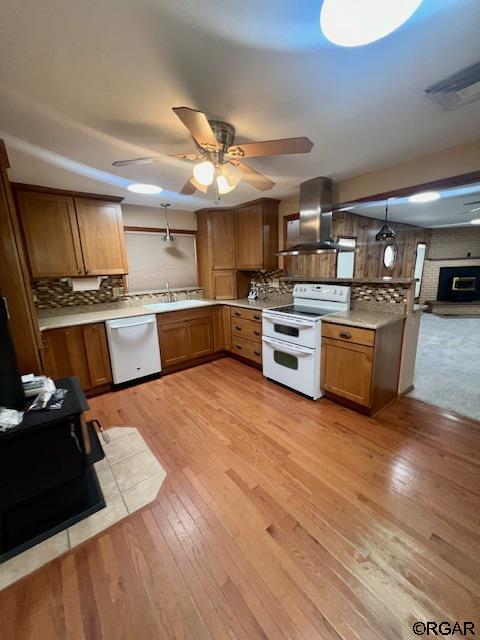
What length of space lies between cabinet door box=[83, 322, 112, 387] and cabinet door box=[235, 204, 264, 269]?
82.1 inches

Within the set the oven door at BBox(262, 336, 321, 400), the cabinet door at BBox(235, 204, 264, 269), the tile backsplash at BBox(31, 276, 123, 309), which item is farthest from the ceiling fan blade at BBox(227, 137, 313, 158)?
the tile backsplash at BBox(31, 276, 123, 309)

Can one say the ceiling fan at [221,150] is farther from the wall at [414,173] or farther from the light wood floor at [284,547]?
the light wood floor at [284,547]

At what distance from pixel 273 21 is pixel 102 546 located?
A: 98.5 inches

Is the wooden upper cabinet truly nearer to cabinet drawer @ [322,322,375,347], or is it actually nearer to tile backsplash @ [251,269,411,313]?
tile backsplash @ [251,269,411,313]

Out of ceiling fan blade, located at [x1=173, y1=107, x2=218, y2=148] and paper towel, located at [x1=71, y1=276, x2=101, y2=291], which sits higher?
ceiling fan blade, located at [x1=173, y1=107, x2=218, y2=148]

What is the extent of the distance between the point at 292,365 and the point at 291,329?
0.41 meters

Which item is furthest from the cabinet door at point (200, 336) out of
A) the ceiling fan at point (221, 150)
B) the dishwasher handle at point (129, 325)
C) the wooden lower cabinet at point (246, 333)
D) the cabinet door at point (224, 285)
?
the ceiling fan at point (221, 150)

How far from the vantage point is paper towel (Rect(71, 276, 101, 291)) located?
294 cm

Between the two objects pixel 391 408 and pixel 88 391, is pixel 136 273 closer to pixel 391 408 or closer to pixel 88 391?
pixel 88 391

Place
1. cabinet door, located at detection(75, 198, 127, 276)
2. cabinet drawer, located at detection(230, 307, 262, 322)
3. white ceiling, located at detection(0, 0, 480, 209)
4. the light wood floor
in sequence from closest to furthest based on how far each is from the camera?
white ceiling, located at detection(0, 0, 480, 209) < the light wood floor < cabinet door, located at detection(75, 198, 127, 276) < cabinet drawer, located at detection(230, 307, 262, 322)

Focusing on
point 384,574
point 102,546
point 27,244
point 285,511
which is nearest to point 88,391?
point 27,244

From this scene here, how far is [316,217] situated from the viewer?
2.76 meters

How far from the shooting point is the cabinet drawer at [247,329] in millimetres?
3404

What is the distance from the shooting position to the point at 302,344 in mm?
2676
